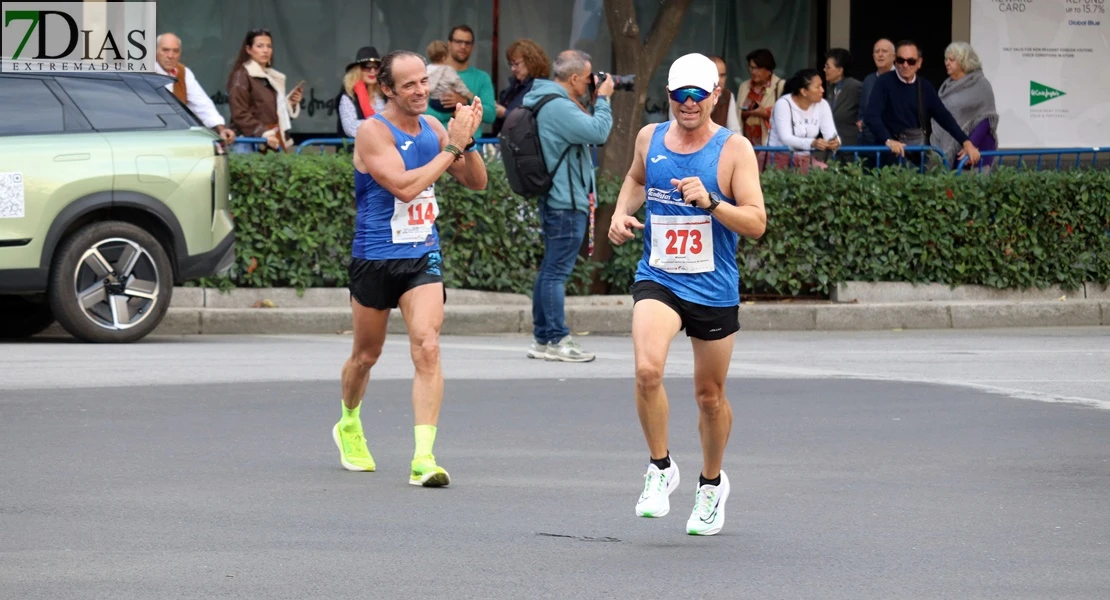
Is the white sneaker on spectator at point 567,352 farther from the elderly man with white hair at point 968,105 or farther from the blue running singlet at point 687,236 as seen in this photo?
the elderly man with white hair at point 968,105

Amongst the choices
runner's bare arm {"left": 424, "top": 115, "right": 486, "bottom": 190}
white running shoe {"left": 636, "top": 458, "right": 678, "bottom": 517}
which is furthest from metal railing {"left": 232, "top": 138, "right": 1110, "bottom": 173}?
white running shoe {"left": 636, "top": 458, "right": 678, "bottom": 517}

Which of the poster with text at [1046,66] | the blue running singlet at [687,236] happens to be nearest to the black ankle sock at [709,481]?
the blue running singlet at [687,236]

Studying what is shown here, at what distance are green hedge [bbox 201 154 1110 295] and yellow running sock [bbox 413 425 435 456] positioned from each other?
22.7ft

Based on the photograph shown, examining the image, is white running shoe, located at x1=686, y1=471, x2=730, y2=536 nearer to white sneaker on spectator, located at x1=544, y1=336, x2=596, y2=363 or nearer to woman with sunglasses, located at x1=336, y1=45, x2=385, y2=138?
white sneaker on spectator, located at x1=544, y1=336, x2=596, y2=363

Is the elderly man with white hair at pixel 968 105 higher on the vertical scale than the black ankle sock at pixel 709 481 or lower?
higher

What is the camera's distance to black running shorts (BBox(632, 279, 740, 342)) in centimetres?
642

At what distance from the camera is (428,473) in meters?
7.30

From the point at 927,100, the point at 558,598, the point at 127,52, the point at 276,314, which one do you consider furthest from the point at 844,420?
the point at 127,52

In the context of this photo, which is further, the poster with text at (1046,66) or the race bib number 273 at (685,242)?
the poster with text at (1046,66)

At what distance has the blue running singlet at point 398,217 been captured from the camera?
7.55 metres

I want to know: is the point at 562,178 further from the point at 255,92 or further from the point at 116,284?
the point at 255,92

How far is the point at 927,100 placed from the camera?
53.1 ft

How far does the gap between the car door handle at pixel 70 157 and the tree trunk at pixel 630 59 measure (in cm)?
484

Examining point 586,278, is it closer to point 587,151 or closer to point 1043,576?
point 587,151
